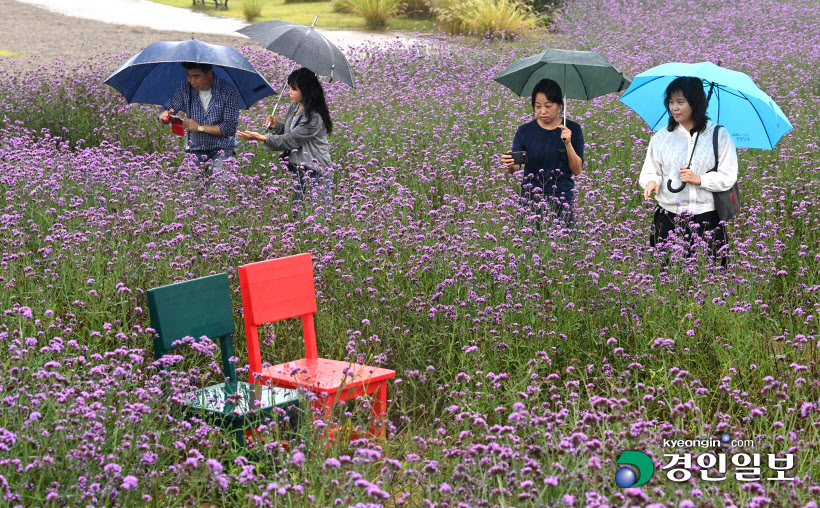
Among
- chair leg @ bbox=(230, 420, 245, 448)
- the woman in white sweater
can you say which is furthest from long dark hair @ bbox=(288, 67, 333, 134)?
chair leg @ bbox=(230, 420, 245, 448)

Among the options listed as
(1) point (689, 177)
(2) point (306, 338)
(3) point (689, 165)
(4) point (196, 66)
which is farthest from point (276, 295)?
(4) point (196, 66)

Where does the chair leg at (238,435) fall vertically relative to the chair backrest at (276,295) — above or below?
below

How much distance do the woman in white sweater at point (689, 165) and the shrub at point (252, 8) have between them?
21.5 meters

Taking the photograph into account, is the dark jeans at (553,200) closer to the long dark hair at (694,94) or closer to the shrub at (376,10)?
the long dark hair at (694,94)

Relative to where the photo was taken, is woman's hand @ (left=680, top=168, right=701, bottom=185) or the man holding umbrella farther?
the man holding umbrella

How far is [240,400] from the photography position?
3.61 metres

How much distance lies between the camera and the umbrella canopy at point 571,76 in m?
6.57

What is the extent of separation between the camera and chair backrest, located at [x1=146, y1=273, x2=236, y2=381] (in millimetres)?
3725

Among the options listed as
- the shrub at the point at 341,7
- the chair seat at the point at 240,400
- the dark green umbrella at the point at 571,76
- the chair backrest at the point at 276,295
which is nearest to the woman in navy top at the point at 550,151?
the dark green umbrella at the point at 571,76

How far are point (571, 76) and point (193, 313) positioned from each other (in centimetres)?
385

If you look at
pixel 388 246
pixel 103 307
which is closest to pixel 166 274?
pixel 103 307

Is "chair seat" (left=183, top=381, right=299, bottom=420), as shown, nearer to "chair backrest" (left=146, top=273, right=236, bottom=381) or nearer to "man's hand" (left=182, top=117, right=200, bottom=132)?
"chair backrest" (left=146, top=273, right=236, bottom=381)

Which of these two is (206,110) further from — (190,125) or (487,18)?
(487,18)

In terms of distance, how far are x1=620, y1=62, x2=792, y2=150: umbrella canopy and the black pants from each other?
638 millimetres
